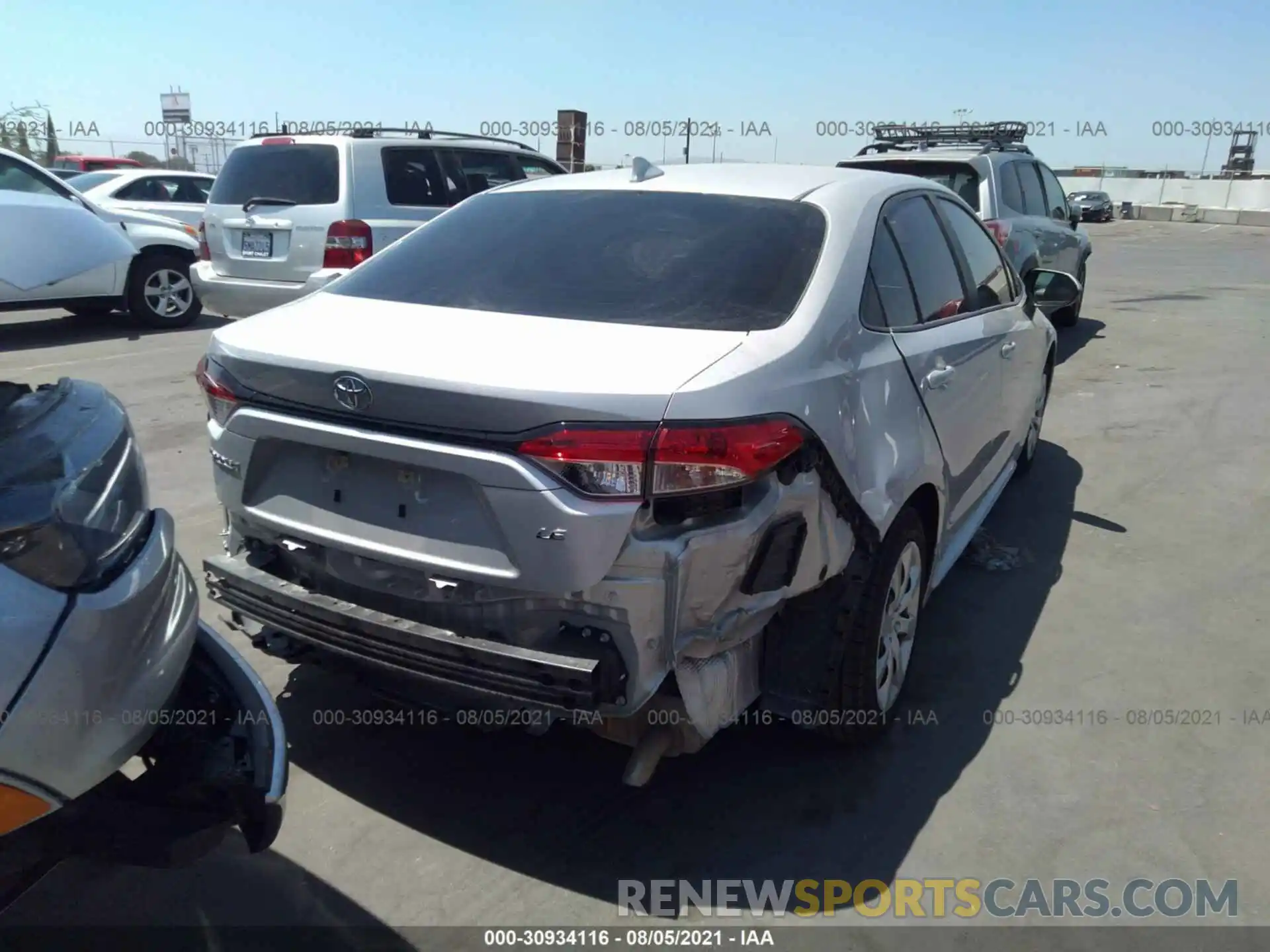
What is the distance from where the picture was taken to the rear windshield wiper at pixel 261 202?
7.84 m

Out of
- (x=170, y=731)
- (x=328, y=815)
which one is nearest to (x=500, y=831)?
(x=328, y=815)

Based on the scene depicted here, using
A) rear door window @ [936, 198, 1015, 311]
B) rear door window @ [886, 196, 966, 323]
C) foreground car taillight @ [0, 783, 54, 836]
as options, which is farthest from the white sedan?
foreground car taillight @ [0, 783, 54, 836]

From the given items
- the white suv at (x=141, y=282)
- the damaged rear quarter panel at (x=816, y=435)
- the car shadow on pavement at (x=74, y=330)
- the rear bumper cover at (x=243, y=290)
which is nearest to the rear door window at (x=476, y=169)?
the rear bumper cover at (x=243, y=290)

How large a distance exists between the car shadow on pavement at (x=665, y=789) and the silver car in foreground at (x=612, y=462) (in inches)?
8.6

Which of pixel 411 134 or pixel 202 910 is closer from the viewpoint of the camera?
pixel 202 910

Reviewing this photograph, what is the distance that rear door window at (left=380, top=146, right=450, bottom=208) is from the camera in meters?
7.92

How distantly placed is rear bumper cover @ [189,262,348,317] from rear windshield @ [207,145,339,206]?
588mm

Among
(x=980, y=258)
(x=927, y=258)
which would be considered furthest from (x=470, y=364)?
(x=980, y=258)

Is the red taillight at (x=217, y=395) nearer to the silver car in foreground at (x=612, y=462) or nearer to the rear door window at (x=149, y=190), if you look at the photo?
the silver car in foreground at (x=612, y=462)

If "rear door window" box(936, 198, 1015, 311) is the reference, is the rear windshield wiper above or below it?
below

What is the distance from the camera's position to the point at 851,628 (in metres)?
2.86

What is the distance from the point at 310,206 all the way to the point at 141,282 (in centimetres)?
370

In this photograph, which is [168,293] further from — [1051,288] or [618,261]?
[618,261]

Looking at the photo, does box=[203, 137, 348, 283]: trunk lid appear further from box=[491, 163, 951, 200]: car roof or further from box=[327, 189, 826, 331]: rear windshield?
box=[327, 189, 826, 331]: rear windshield
